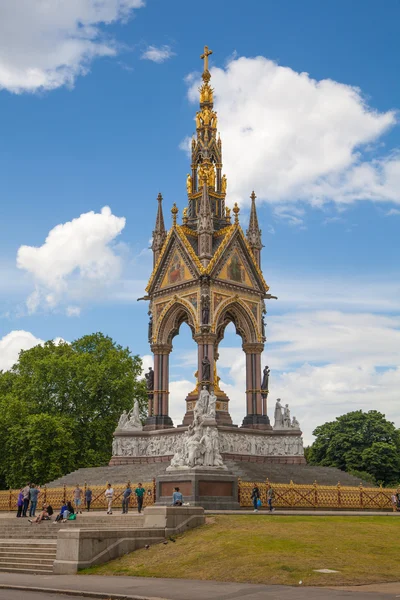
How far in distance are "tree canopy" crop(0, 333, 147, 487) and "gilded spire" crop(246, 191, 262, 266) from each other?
16.0 m

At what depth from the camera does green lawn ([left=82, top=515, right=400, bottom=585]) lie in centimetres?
1716

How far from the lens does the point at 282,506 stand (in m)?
30.8

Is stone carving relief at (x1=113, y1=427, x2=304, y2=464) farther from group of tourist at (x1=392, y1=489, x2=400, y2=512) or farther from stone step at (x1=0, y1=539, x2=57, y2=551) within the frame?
stone step at (x1=0, y1=539, x2=57, y2=551)

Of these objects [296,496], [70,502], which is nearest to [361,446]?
[296,496]

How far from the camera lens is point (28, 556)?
2153 cm

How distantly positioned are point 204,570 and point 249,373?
26.4 meters

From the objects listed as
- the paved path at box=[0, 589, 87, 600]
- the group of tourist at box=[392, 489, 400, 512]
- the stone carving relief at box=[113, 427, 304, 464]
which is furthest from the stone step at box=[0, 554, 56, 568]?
the stone carving relief at box=[113, 427, 304, 464]

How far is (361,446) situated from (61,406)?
2491cm

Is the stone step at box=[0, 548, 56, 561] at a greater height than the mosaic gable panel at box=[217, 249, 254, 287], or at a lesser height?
lesser

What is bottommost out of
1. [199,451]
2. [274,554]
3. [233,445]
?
[274,554]

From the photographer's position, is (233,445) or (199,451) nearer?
(199,451)

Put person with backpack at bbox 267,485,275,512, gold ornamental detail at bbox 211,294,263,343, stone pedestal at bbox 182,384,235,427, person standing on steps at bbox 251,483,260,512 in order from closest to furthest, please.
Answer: person standing on steps at bbox 251,483,260,512 → person with backpack at bbox 267,485,275,512 → stone pedestal at bbox 182,384,235,427 → gold ornamental detail at bbox 211,294,263,343

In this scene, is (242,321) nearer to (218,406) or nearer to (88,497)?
(218,406)

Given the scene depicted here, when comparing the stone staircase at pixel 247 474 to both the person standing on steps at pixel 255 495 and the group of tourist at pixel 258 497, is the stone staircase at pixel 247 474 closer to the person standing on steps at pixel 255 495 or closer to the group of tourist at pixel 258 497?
the group of tourist at pixel 258 497
